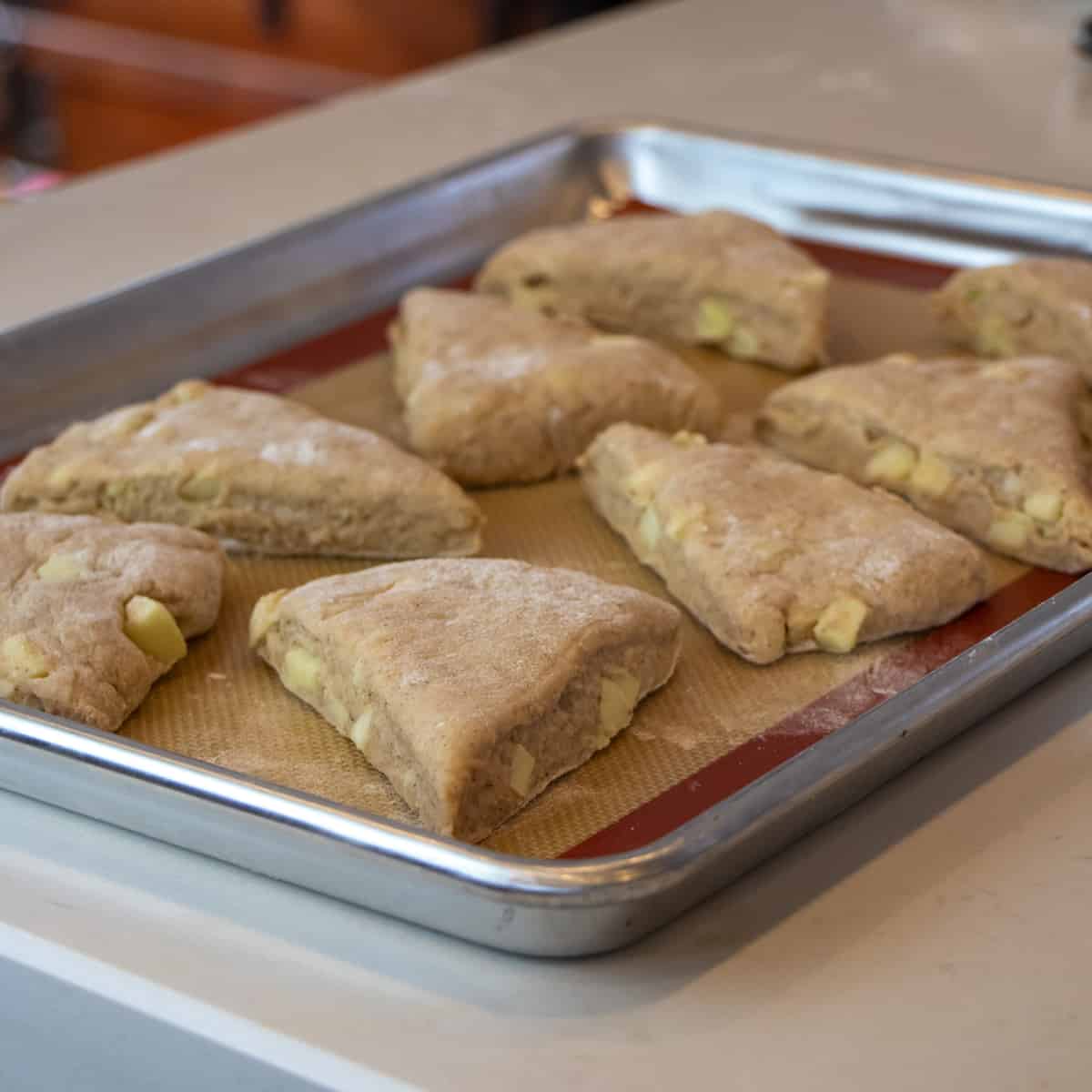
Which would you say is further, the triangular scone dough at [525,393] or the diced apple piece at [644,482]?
the triangular scone dough at [525,393]

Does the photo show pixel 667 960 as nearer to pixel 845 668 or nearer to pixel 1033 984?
pixel 1033 984

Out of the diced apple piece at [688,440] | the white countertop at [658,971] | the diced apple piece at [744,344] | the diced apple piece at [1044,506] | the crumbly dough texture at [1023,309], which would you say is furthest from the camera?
the diced apple piece at [744,344]

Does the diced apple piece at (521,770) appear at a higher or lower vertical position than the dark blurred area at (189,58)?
higher

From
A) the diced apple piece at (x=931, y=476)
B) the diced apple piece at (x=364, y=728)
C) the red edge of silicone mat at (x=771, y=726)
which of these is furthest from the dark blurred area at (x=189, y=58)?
the diced apple piece at (x=364, y=728)

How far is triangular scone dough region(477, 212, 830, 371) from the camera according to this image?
5.69ft

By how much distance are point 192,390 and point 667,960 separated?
85 centimetres

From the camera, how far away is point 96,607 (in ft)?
4.04

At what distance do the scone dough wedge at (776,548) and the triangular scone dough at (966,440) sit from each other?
93 millimetres

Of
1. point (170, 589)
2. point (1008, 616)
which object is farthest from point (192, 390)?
point (1008, 616)

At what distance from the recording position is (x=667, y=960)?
0.91m

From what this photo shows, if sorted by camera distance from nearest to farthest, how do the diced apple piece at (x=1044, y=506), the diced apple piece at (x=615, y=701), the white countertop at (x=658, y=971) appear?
the white countertop at (x=658, y=971), the diced apple piece at (x=615, y=701), the diced apple piece at (x=1044, y=506)

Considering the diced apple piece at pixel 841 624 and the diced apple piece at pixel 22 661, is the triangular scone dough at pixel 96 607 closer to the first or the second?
the diced apple piece at pixel 22 661

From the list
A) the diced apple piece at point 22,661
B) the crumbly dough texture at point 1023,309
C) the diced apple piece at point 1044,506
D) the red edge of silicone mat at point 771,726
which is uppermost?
the crumbly dough texture at point 1023,309

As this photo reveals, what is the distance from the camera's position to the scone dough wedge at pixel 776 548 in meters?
1.23
